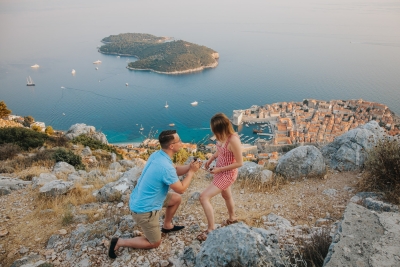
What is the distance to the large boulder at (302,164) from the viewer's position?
5172 mm

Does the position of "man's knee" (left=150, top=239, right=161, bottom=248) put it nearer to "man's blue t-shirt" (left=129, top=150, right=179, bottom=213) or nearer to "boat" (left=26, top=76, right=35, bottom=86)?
"man's blue t-shirt" (left=129, top=150, right=179, bottom=213)

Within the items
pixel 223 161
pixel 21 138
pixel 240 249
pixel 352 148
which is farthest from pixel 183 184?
pixel 21 138

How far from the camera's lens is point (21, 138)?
31.1ft

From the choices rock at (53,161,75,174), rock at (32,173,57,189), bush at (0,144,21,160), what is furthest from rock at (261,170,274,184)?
bush at (0,144,21,160)

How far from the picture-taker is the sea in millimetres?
48438

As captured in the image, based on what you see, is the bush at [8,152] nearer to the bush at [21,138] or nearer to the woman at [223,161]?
the bush at [21,138]

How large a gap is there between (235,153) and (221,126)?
1.09ft

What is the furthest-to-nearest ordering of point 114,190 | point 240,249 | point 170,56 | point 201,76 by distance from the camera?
point 170,56, point 201,76, point 114,190, point 240,249

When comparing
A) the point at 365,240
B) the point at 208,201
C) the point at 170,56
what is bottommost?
the point at 208,201

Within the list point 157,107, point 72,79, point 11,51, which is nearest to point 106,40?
point 11,51

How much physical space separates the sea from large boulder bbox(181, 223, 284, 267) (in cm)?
3551

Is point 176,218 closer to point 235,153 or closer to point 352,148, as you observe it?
point 235,153

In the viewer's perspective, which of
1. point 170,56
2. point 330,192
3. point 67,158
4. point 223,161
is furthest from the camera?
point 170,56

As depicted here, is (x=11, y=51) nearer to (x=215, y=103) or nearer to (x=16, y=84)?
(x=16, y=84)
